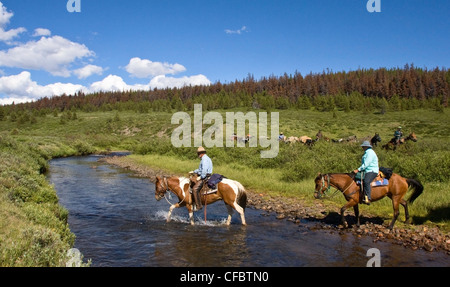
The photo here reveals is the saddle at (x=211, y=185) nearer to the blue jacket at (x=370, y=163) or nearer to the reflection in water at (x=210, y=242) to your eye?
the reflection in water at (x=210, y=242)

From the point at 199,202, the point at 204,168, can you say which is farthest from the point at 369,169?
the point at 199,202

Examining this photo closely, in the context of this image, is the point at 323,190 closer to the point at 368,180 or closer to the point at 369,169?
the point at 368,180

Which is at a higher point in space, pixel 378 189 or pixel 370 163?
pixel 370 163

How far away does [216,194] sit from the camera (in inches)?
470

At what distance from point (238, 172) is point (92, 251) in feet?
46.2

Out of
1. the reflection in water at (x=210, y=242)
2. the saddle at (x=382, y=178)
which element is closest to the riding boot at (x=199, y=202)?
the reflection in water at (x=210, y=242)

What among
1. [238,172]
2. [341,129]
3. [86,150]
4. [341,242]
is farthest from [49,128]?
[341,242]

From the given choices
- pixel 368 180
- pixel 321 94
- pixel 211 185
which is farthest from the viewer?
pixel 321 94

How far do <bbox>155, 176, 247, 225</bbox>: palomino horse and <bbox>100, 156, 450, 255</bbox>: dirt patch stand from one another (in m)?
2.12

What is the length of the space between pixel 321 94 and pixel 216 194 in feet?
436

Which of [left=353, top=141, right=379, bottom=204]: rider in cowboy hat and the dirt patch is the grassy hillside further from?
[left=353, top=141, right=379, bottom=204]: rider in cowboy hat

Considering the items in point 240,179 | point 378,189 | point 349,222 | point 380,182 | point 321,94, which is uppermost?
point 321,94

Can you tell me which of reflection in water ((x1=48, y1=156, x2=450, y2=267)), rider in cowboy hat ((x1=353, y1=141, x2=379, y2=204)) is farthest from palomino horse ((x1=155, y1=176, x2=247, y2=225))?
rider in cowboy hat ((x1=353, y1=141, x2=379, y2=204))

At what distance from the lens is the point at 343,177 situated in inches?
449
